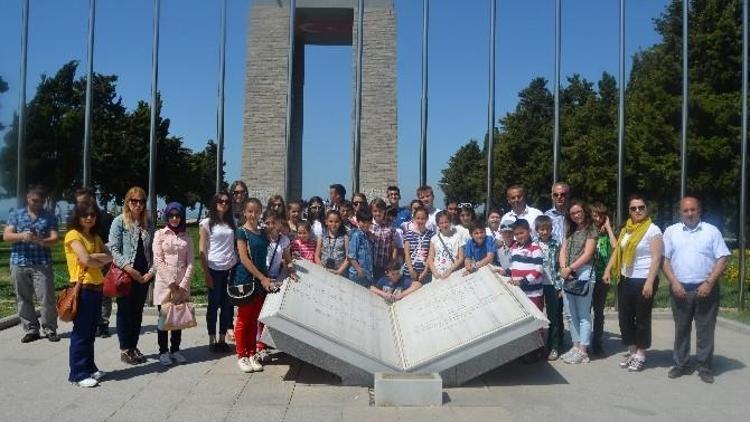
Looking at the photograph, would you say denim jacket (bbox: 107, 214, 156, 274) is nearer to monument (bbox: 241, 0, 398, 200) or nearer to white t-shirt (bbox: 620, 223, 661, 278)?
white t-shirt (bbox: 620, 223, 661, 278)

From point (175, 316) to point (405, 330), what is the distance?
208cm

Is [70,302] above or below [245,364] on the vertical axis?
above


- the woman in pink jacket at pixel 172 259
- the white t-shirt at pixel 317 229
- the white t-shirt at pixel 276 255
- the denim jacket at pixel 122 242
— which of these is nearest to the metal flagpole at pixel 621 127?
the white t-shirt at pixel 317 229

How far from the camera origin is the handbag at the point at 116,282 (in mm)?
6027

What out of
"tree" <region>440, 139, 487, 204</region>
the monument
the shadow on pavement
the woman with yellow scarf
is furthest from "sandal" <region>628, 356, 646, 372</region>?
"tree" <region>440, 139, 487, 204</region>

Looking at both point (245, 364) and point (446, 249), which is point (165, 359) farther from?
point (446, 249)

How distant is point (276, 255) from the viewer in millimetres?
6602

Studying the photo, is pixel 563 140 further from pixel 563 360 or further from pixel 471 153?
pixel 563 360

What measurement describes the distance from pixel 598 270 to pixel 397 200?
8.86 ft

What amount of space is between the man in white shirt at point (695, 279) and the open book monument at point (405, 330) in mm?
1414

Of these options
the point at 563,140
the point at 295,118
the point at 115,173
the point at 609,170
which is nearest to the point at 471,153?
the point at 563,140

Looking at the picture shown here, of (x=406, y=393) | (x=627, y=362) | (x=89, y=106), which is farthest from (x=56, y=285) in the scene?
(x=627, y=362)

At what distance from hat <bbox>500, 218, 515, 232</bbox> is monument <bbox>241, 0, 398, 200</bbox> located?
9.35 meters

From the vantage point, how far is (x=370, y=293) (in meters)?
7.42
